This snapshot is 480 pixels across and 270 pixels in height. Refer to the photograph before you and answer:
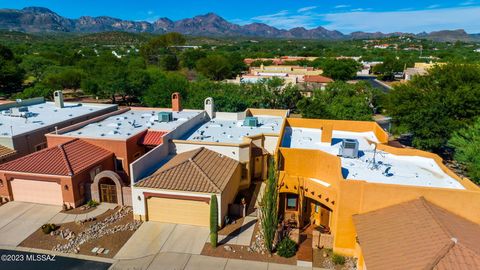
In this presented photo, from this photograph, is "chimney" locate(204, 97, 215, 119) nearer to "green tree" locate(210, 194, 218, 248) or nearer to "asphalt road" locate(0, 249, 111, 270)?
"green tree" locate(210, 194, 218, 248)

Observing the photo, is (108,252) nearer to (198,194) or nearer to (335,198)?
(198,194)

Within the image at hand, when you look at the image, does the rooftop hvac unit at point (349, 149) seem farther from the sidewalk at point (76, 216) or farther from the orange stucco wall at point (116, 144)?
the sidewalk at point (76, 216)

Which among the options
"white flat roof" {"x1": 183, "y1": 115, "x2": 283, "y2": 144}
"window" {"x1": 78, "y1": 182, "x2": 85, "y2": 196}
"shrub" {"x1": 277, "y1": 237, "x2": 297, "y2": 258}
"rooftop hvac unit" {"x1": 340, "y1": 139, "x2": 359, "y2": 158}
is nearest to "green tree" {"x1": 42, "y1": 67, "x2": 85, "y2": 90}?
"white flat roof" {"x1": 183, "y1": 115, "x2": 283, "y2": 144}

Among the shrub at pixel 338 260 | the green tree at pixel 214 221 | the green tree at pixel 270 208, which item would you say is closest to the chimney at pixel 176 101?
the green tree at pixel 214 221

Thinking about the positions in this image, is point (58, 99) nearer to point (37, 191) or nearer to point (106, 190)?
point (37, 191)

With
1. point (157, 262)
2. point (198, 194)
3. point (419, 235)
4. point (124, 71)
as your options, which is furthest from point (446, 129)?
point (124, 71)

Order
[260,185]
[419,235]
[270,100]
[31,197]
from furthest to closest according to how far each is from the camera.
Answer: [270,100], [260,185], [31,197], [419,235]

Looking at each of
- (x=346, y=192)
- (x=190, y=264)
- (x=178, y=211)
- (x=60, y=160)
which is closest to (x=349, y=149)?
(x=346, y=192)
